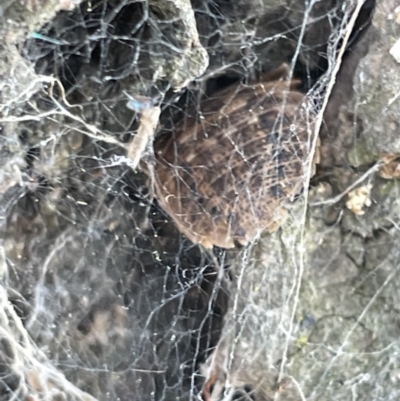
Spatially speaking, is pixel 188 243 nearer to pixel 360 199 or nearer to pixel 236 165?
pixel 236 165

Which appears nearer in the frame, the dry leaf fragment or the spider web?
the spider web

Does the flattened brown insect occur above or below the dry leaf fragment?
above

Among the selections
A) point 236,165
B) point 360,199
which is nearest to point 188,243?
point 236,165

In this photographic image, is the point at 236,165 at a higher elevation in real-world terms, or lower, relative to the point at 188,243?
higher

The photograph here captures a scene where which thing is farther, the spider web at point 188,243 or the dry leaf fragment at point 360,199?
the dry leaf fragment at point 360,199

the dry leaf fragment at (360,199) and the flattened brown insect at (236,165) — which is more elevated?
the flattened brown insect at (236,165)

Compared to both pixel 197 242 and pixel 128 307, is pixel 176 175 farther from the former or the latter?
pixel 128 307
